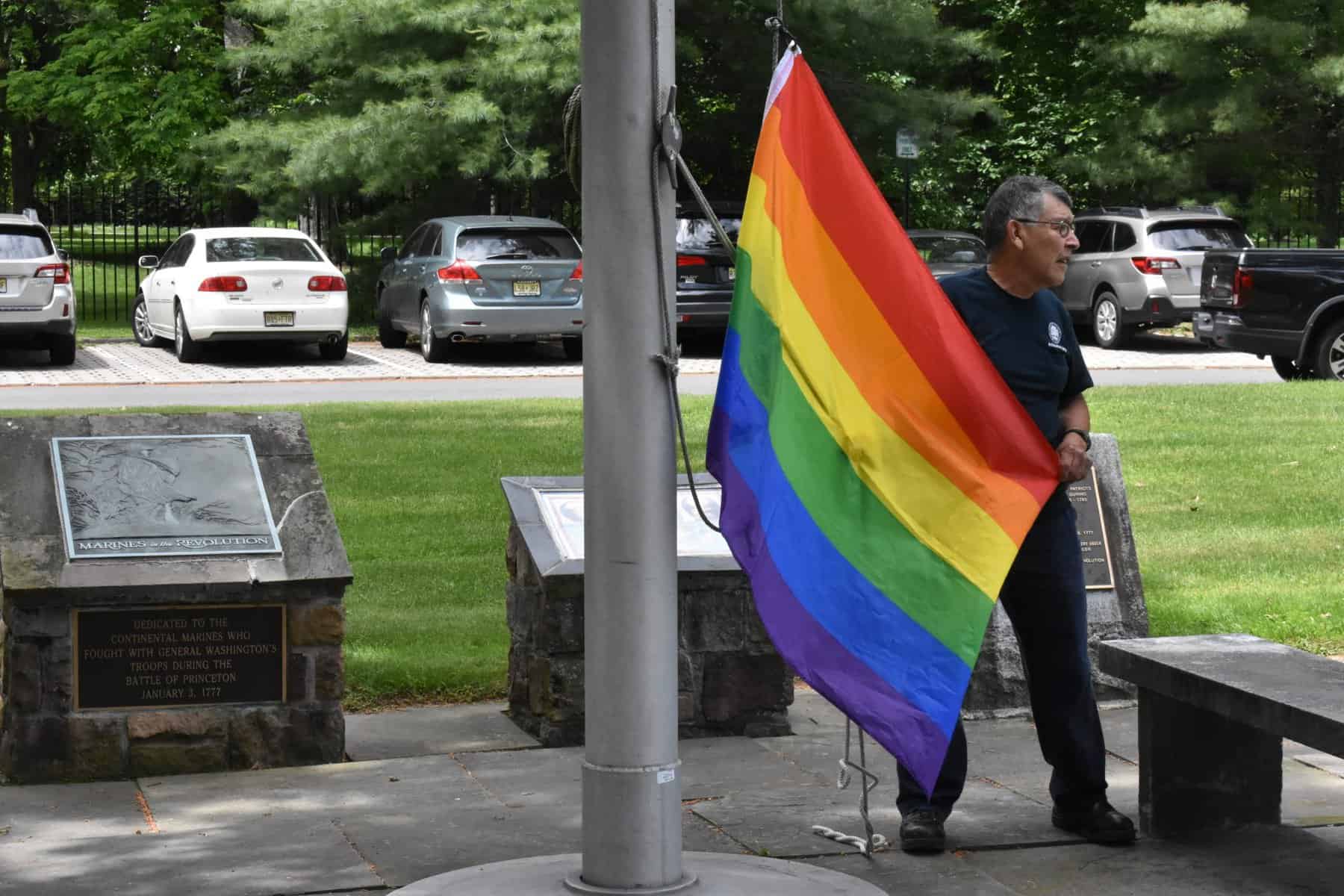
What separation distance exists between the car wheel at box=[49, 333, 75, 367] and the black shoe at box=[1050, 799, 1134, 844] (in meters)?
18.5

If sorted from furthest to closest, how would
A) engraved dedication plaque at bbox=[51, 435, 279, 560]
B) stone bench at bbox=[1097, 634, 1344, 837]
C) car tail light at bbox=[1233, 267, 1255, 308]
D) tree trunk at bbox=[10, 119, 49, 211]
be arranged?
tree trunk at bbox=[10, 119, 49, 211], car tail light at bbox=[1233, 267, 1255, 308], engraved dedication plaque at bbox=[51, 435, 279, 560], stone bench at bbox=[1097, 634, 1344, 837]

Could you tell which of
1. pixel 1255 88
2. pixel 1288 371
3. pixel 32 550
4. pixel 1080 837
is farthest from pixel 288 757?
pixel 1255 88

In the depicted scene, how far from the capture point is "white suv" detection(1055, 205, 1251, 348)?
24875mm

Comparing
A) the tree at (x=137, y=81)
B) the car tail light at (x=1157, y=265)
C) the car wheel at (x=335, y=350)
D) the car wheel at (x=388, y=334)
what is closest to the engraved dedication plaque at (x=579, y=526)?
the car wheel at (x=335, y=350)

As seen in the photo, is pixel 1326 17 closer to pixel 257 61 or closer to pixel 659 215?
pixel 257 61

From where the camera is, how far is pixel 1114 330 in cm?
2539

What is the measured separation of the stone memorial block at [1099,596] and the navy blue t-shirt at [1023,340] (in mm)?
1856

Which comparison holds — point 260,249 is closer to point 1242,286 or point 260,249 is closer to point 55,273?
point 55,273

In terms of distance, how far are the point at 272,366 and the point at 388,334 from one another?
305 centimetres

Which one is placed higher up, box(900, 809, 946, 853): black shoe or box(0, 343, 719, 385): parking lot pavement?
box(0, 343, 719, 385): parking lot pavement

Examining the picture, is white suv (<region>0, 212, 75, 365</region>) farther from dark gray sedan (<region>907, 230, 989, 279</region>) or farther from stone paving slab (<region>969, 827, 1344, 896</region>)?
stone paving slab (<region>969, 827, 1344, 896</region>)

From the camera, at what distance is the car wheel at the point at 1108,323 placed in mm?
25328

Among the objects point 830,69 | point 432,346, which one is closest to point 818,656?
point 432,346

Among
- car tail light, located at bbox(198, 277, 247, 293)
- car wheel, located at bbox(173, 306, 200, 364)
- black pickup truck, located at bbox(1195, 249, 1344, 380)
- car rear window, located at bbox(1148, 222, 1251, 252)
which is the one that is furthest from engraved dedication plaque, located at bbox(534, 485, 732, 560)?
car rear window, located at bbox(1148, 222, 1251, 252)
